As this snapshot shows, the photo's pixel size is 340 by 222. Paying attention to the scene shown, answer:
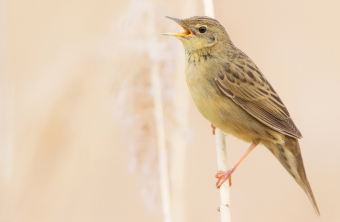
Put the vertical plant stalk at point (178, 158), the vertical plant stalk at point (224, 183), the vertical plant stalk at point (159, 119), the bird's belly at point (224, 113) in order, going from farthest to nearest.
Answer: the bird's belly at point (224, 113)
the vertical plant stalk at point (178, 158)
the vertical plant stalk at point (159, 119)
the vertical plant stalk at point (224, 183)

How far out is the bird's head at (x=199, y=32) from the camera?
3586 millimetres

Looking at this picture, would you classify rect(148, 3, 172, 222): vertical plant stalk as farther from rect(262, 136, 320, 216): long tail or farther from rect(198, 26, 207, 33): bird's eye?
rect(262, 136, 320, 216): long tail

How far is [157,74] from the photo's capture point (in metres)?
3.49

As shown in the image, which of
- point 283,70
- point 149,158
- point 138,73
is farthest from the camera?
point 283,70

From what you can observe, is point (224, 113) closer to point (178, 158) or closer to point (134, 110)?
point (178, 158)

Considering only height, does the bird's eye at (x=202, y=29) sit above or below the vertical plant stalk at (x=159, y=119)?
above

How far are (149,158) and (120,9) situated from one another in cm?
208

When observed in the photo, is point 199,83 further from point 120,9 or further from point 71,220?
point 71,220

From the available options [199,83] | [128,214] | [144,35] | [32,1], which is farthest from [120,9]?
[128,214]

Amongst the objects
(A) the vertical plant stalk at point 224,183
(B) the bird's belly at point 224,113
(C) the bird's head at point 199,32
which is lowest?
(A) the vertical plant stalk at point 224,183

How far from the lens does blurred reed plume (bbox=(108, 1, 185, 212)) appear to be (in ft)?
10.6

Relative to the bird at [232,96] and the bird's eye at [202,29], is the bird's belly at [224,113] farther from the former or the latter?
the bird's eye at [202,29]

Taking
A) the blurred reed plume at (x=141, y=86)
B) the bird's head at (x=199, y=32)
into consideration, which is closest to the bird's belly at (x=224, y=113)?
the blurred reed plume at (x=141, y=86)

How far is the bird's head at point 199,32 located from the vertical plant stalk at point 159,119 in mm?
229
